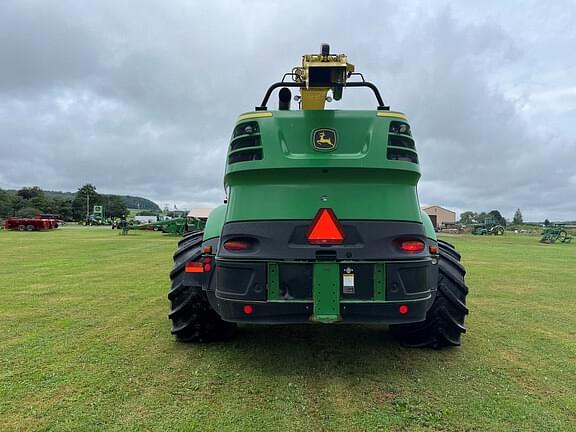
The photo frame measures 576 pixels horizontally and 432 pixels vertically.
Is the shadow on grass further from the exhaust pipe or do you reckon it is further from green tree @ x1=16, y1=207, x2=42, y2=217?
green tree @ x1=16, y1=207, x2=42, y2=217

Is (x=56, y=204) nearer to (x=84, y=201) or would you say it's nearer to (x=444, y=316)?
(x=84, y=201)

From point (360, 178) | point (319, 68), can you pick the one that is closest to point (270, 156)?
point (360, 178)

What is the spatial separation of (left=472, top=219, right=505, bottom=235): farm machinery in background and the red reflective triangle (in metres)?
43.0

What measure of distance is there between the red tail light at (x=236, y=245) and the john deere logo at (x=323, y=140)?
99 centimetres

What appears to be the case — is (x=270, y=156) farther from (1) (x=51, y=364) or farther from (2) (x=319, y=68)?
(1) (x=51, y=364)

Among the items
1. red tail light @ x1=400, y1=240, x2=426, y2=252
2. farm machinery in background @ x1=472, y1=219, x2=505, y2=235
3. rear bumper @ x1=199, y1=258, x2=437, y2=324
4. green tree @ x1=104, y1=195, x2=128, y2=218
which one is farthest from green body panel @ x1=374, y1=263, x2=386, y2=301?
green tree @ x1=104, y1=195, x2=128, y2=218

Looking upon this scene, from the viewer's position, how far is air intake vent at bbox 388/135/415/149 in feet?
11.7

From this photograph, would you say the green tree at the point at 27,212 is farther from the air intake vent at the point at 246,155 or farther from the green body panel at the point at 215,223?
the air intake vent at the point at 246,155

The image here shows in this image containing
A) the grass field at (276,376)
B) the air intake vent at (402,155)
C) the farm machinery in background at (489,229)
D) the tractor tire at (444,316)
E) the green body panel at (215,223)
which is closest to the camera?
the grass field at (276,376)

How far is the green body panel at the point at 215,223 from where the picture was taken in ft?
12.6

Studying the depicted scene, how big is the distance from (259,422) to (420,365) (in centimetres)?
173

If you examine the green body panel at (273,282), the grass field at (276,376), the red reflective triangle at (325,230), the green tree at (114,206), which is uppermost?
the green tree at (114,206)

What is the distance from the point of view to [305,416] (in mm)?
2799

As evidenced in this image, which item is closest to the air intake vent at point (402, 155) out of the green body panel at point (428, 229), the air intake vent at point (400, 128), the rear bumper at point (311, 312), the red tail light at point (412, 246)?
the air intake vent at point (400, 128)
